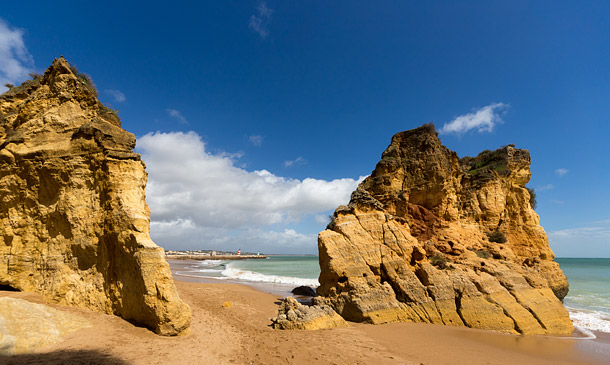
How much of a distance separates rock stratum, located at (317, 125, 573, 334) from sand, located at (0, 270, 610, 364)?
0.80 metres

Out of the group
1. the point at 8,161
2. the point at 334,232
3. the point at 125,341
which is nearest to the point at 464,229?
the point at 334,232

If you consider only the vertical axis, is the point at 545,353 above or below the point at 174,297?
below

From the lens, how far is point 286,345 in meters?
7.71

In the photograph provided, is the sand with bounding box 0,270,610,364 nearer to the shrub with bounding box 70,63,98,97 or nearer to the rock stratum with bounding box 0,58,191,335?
the rock stratum with bounding box 0,58,191,335

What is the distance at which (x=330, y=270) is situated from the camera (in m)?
11.4

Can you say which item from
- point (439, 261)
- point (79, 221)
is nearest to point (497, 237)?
point (439, 261)

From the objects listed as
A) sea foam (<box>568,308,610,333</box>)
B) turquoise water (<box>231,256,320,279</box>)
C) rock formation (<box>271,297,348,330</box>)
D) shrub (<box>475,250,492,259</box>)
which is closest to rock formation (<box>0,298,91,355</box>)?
rock formation (<box>271,297,348,330</box>)

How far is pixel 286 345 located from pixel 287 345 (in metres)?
0.03

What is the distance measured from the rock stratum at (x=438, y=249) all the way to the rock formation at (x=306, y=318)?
1.22 m

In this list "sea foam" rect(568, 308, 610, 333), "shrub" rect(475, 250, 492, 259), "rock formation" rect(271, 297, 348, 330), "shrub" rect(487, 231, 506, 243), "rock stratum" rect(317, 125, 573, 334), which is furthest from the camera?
"shrub" rect(487, 231, 506, 243)

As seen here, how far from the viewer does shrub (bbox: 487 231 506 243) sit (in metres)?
Result: 16.1

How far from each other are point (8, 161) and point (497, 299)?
1763 cm

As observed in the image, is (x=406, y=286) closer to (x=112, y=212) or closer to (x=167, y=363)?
(x=167, y=363)

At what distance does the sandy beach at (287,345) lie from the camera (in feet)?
17.9
